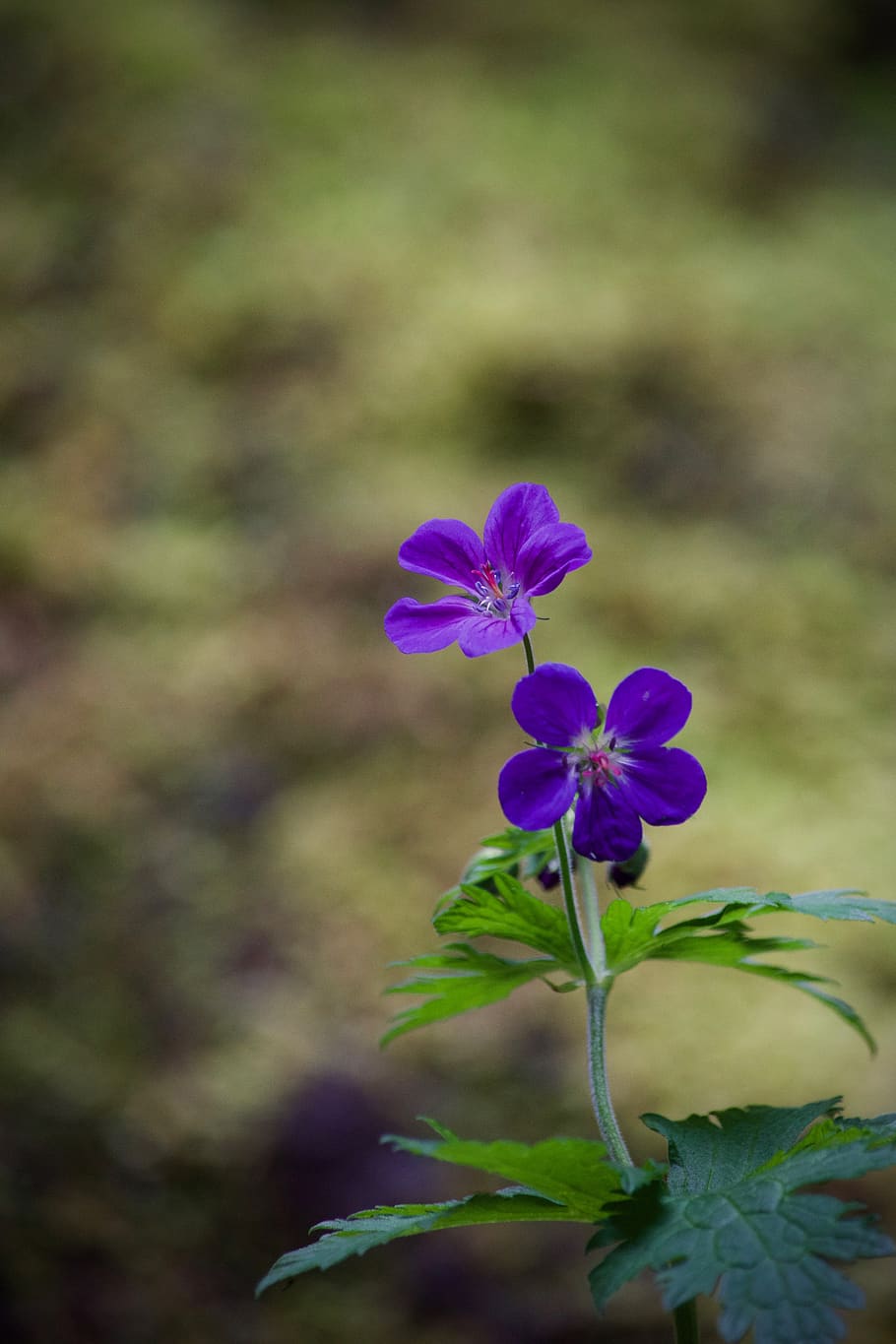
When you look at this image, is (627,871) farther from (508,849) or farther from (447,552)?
(447,552)

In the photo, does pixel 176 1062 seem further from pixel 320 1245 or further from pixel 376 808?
pixel 320 1245

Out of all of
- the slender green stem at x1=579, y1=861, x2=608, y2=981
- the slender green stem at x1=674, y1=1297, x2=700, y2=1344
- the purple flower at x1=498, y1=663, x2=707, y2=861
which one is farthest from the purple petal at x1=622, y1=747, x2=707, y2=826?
the slender green stem at x1=674, y1=1297, x2=700, y2=1344

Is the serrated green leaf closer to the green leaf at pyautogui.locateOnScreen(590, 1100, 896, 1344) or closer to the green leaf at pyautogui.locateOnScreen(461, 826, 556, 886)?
the green leaf at pyautogui.locateOnScreen(590, 1100, 896, 1344)

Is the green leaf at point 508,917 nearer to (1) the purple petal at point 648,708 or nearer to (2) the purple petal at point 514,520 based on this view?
(1) the purple petal at point 648,708

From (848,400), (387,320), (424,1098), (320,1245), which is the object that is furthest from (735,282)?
Answer: (320,1245)

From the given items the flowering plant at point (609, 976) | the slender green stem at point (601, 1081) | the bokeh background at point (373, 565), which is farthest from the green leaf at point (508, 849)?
the bokeh background at point (373, 565)

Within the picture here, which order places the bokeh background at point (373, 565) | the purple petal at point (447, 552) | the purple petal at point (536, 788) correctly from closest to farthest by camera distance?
the purple petal at point (536, 788) → the purple petal at point (447, 552) → the bokeh background at point (373, 565)

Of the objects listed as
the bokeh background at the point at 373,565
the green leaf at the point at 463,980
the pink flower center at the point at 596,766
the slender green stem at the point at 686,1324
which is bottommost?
the slender green stem at the point at 686,1324
